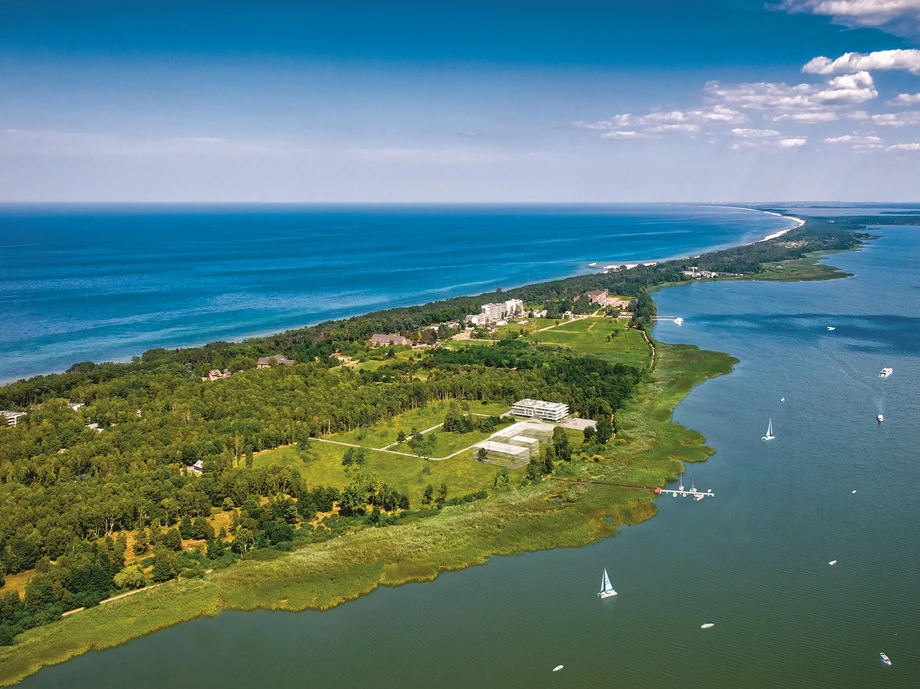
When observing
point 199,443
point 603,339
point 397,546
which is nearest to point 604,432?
point 397,546

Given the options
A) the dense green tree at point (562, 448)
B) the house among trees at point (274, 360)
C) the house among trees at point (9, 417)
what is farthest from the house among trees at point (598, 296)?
the house among trees at point (9, 417)

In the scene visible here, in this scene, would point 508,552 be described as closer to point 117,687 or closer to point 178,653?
point 178,653

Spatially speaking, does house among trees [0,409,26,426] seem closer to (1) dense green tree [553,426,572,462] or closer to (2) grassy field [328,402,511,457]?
(2) grassy field [328,402,511,457]

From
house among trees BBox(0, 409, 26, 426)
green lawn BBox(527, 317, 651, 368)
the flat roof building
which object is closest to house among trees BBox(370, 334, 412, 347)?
green lawn BBox(527, 317, 651, 368)

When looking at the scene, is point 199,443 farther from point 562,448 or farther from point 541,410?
point 541,410

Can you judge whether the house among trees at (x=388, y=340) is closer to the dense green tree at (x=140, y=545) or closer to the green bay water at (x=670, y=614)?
the green bay water at (x=670, y=614)

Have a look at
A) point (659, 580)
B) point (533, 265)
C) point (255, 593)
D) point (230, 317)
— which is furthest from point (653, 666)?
point (533, 265)
